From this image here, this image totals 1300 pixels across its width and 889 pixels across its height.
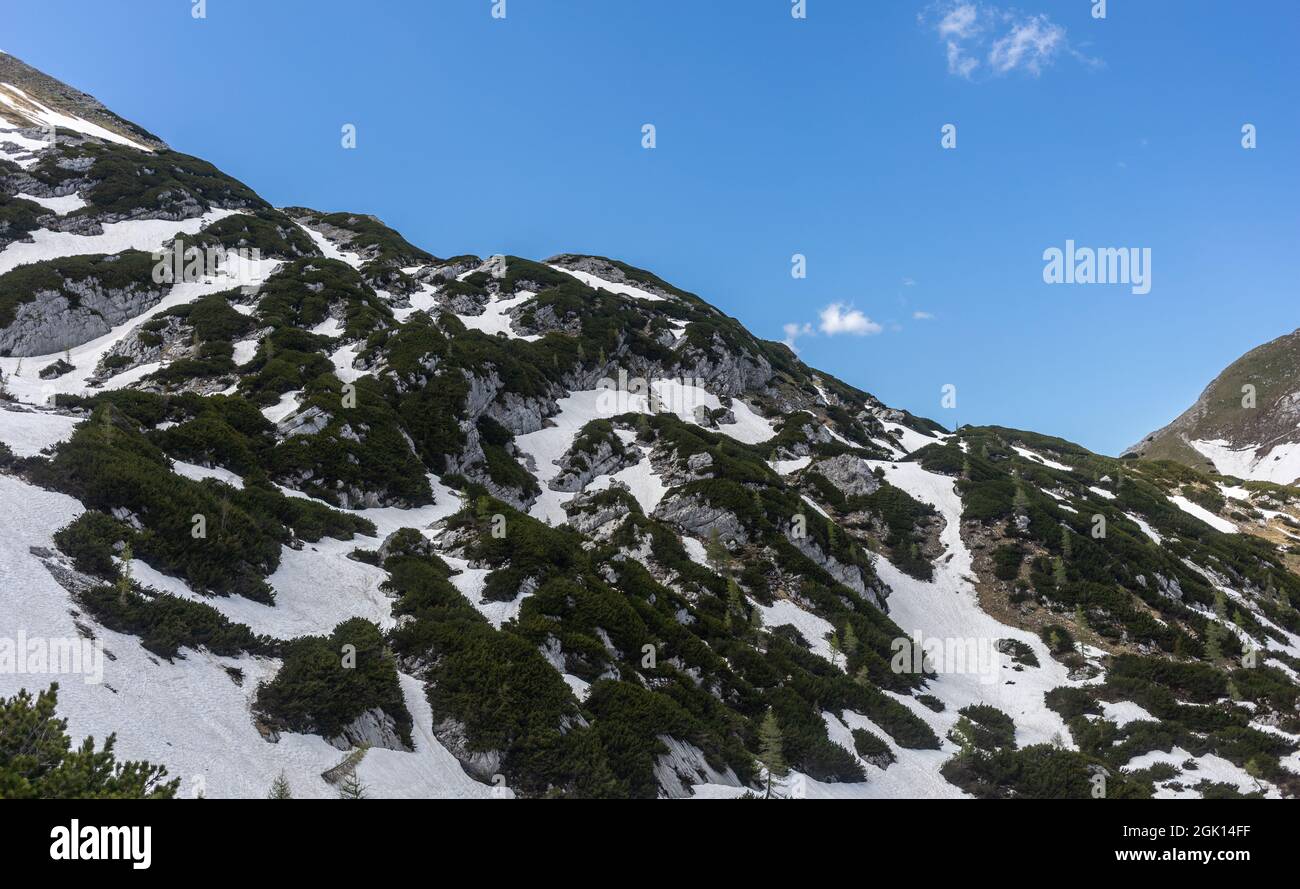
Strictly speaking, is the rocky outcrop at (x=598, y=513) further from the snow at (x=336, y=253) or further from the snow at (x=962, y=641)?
the snow at (x=336, y=253)

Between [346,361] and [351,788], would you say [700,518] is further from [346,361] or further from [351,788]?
[351,788]

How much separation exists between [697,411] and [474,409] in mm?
27633

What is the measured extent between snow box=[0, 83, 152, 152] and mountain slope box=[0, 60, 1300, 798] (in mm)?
17068

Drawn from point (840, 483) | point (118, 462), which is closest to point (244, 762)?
point (118, 462)

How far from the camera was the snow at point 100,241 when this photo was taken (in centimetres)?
5459

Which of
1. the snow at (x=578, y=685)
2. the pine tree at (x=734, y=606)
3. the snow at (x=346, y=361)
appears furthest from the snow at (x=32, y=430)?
the pine tree at (x=734, y=606)

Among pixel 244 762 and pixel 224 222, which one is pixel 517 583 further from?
pixel 224 222

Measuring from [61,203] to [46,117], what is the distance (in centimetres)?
4873

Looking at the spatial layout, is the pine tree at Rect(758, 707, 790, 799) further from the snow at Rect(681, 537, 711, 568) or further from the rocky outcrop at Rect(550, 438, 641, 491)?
the rocky outcrop at Rect(550, 438, 641, 491)

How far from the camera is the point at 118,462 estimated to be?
18750 mm

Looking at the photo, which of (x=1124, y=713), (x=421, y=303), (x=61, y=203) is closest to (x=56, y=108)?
(x=61, y=203)

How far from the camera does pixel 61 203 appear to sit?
214 feet

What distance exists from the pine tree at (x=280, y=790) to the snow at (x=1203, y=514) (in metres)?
93.7
